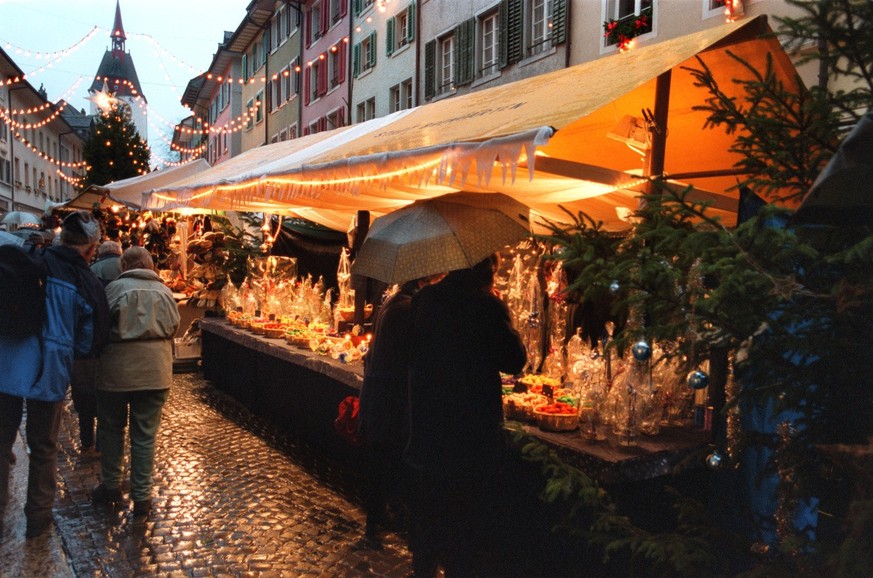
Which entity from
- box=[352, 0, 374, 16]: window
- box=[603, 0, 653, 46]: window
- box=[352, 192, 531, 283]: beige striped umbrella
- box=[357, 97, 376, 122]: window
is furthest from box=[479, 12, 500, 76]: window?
box=[352, 192, 531, 283]: beige striped umbrella

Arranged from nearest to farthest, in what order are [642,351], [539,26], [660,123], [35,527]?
[642,351] < [35,527] < [660,123] < [539,26]

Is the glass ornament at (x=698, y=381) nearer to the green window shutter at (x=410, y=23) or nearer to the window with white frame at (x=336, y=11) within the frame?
the green window shutter at (x=410, y=23)

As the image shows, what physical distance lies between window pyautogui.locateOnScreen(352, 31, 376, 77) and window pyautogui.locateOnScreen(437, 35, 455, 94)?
15.0ft

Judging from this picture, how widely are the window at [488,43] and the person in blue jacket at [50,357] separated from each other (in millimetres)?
14363

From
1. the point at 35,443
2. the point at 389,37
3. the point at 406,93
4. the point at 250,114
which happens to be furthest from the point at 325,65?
the point at 35,443

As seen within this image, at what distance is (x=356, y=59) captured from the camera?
1044 inches

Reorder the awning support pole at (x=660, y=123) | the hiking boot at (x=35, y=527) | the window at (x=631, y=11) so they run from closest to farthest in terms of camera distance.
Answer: the hiking boot at (x=35, y=527)
the awning support pole at (x=660, y=123)
the window at (x=631, y=11)

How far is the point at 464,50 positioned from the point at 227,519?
617 inches

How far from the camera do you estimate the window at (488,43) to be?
1802 cm

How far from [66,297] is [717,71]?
15.7ft

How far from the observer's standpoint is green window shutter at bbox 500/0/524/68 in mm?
16672

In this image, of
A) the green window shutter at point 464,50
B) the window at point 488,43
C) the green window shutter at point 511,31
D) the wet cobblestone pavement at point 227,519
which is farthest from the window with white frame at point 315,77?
the wet cobblestone pavement at point 227,519

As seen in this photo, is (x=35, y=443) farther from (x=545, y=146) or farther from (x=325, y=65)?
(x=325, y=65)

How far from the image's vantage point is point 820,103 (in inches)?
90.9
